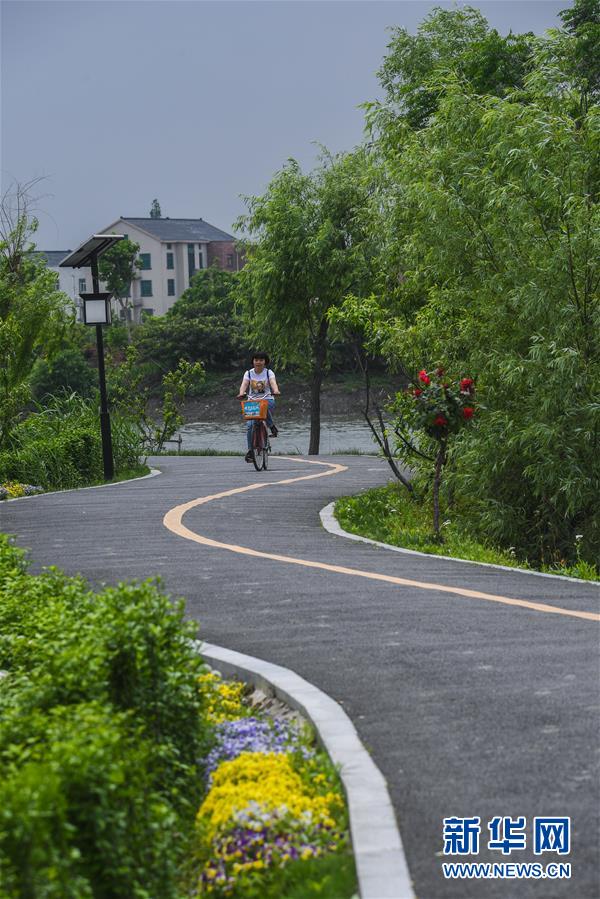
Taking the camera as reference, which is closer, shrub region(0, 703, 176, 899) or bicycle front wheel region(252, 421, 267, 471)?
shrub region(0, 703, 176, 899)

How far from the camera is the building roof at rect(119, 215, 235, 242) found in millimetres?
103688

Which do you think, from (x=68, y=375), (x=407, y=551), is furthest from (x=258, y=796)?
(x=68, y=375)

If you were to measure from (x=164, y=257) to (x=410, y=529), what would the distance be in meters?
92.4

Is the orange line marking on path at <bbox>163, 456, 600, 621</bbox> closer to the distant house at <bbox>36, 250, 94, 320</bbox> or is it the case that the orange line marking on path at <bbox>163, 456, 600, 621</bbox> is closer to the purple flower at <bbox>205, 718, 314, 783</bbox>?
the purple flower at <bbox>205, 718, 314, 783</bbox>

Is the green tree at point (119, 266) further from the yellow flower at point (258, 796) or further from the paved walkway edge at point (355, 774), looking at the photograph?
the yellow flower at point (258, 796)

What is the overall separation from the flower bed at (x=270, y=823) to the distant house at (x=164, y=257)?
95.4m

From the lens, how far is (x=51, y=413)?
2355 centimetres

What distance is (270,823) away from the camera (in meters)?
4.54

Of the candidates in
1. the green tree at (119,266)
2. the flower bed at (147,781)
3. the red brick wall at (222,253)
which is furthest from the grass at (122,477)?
the red brick wall at (222,253)

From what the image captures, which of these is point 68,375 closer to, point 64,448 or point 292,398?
point 292,398

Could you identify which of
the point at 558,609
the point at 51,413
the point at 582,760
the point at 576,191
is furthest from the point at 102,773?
the point at 51,413

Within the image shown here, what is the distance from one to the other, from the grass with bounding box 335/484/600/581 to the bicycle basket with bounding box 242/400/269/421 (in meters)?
2.59

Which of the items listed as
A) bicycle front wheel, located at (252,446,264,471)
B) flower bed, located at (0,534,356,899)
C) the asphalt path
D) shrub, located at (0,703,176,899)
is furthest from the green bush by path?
shrub, located at (0,703,176,899)

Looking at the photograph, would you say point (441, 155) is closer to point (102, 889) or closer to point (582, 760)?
point (582, 760)
